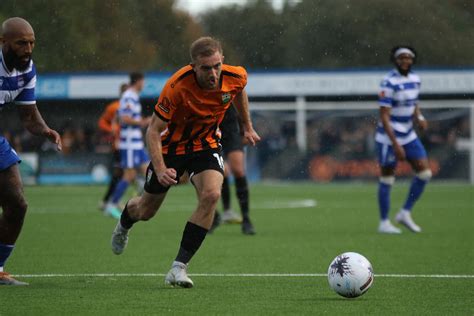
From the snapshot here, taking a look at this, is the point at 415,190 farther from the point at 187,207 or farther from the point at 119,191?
the point at 187,207

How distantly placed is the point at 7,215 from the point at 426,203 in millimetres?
12453

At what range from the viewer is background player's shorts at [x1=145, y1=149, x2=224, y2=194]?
7.75 m

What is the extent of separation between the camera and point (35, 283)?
→ 763cm

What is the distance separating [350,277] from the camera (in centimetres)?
665

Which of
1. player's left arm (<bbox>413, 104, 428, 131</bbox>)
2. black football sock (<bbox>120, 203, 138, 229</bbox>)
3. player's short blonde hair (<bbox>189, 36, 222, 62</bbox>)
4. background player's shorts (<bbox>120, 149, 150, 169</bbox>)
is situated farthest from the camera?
background player's shorts (<bbox>120, 149, 150, 169</bbox>)

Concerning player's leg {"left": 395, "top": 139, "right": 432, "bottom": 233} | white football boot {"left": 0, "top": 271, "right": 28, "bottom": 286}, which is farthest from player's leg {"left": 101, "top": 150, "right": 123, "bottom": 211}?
white football boot {"left": 0, "top": 271, "right": 28, "bottom": 286}

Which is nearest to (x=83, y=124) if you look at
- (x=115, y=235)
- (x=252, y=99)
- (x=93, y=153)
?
(x=93, y=153)

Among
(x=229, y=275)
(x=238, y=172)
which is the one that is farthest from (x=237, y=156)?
(x=229, y=275)

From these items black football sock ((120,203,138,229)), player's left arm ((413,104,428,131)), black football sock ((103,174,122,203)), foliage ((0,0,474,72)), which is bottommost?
black football sock ((103,174,122,203))

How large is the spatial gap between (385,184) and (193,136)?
17.5ft

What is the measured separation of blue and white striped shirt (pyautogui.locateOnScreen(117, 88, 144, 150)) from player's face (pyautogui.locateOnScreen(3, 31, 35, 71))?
8309 millimetres

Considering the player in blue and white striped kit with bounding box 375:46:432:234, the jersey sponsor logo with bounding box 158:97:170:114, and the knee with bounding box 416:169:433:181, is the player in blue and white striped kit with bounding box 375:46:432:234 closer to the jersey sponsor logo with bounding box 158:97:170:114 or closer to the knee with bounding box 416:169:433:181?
the knee with bounding box 416:169:433:181

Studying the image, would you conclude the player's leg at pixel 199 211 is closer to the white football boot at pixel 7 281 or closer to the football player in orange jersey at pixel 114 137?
the white football boot at pixel 7 281

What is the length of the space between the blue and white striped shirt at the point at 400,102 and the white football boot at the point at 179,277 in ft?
18.5
